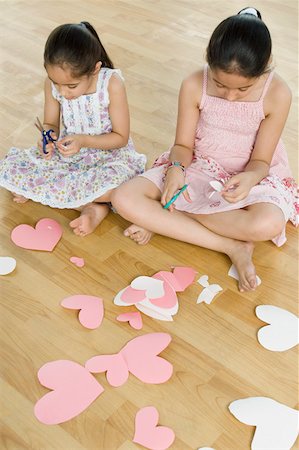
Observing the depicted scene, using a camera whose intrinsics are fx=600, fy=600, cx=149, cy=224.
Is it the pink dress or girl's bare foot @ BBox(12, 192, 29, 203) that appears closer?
the pink dress

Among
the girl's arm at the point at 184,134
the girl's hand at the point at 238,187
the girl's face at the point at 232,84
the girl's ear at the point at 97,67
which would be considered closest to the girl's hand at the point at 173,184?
the girl's arm at the point at 184,134

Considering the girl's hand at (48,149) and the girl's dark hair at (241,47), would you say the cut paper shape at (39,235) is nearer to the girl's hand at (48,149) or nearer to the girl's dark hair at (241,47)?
the girl's hand at (48,149)

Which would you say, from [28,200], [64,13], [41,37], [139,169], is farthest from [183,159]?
[64,13]

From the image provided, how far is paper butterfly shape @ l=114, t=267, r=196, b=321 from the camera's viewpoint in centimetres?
130

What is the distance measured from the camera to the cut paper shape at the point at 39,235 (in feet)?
4.84

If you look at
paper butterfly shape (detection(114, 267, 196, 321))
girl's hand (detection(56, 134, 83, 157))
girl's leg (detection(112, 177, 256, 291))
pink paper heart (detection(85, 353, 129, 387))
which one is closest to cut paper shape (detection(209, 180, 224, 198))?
girl's leg (detection(112, 177, 256, 291))

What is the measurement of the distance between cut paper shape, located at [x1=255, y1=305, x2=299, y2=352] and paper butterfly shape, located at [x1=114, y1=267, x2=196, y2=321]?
0.60 feet

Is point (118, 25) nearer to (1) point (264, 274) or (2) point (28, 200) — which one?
(2) point (28, 200)

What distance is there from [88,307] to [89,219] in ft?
0.93

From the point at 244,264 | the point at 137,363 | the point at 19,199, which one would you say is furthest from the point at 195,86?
the point at 137,363

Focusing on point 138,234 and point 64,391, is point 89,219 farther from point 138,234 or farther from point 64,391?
point 64,391

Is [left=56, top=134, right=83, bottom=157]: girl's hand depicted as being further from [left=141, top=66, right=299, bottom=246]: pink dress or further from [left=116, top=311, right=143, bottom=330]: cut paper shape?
[left=116, top=311, right=143, bottom=330]: cut paper shape

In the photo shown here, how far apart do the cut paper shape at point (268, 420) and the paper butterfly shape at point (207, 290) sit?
0.27m

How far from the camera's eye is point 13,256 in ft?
4.75
